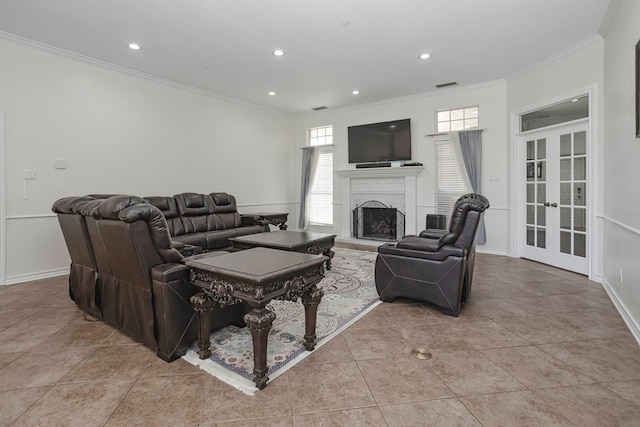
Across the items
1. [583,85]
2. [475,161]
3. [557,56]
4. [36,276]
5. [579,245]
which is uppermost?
[557,56]

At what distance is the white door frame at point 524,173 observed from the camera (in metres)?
3.99

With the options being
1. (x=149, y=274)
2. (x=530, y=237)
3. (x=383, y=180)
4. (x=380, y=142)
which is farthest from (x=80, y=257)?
(x=530, y=237)

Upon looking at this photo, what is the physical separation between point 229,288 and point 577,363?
2345 millimetres

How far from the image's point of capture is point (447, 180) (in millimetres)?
6129

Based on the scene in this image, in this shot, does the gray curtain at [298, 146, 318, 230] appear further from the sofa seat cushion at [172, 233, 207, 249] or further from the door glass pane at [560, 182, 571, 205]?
the door glass pane at [560, 182, 571, 205]

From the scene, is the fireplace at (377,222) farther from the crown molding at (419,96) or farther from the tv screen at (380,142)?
the crown molding at (419,96)

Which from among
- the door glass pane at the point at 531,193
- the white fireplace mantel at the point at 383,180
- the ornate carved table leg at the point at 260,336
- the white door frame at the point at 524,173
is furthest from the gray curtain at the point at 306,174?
the ornate carved table leg at the point at 260,336

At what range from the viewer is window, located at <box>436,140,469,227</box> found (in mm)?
6031

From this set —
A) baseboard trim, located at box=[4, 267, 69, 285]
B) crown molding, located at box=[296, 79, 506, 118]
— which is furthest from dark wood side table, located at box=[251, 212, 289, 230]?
baseboard trim, located at box=[4, 267, 69, 285]

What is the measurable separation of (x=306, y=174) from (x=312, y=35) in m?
4.16

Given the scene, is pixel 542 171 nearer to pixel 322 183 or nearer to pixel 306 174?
pixel 322 183

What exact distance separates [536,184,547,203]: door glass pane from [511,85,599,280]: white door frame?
314 mm

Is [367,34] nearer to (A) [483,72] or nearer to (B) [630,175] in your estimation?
(A) [483,72]

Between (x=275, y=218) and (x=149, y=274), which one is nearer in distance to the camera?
(x=149, y=274)
